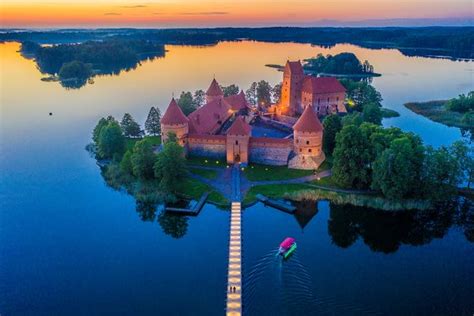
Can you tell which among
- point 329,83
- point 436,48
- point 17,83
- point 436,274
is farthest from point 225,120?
point 436,48

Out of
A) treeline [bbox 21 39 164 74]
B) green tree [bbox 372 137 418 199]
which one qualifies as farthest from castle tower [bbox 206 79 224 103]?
treeline [bbox 21 39 164 74]

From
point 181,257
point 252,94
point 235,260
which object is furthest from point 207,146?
point 252,94

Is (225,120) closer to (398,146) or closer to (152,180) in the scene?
(152,180)

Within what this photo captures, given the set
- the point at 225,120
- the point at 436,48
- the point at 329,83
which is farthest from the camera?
the point at 436,48

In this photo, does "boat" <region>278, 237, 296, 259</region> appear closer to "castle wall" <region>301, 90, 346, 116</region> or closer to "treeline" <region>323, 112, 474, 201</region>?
"treeline" <region>323, 112, 474, 201</region>

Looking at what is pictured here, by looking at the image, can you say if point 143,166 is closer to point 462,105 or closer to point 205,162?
point 205,162
